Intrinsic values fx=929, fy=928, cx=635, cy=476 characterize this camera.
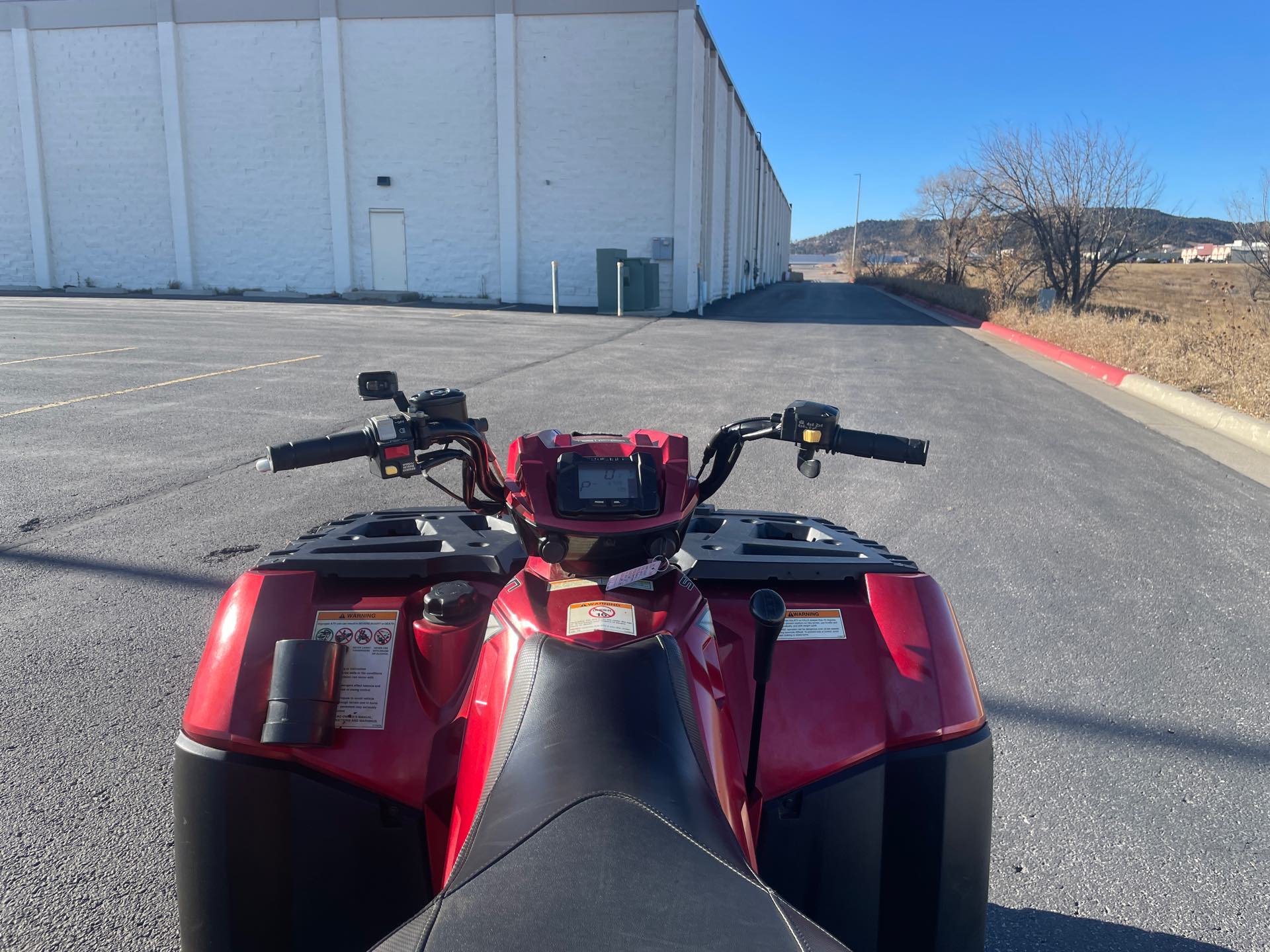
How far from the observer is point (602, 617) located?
1.62 meters

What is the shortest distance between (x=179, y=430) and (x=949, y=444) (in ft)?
22.3

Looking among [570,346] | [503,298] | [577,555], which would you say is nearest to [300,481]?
[577,555]

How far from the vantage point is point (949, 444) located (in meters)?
8.40

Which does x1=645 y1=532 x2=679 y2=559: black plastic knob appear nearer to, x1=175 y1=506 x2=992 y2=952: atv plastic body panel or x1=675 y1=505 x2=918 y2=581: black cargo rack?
x1=175 y1=506 x2=992 y2=952: atv plastic body panel

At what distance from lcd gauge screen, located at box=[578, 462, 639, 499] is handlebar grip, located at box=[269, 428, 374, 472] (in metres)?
0.49

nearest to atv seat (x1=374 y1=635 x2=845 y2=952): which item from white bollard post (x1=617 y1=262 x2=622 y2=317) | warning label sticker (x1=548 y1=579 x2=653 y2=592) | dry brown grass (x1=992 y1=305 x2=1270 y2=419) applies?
warning label sticker (x1=548 y1=579 x2=653 y2=592)

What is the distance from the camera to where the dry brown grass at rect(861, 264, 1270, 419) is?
37.1ft

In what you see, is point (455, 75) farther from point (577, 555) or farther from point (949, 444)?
point (577, 555)

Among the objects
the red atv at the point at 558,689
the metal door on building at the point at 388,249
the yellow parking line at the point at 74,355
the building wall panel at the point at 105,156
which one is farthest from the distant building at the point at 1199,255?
the red atv at the point at 558,689

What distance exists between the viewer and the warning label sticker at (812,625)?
2.07m

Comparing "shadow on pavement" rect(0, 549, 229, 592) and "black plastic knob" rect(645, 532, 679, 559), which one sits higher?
"black plastic knob" rect(645, 532, 679, 559)

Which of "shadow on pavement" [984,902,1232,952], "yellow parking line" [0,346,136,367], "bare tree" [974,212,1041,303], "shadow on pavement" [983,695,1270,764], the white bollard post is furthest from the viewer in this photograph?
"bare tree" [974,212,1041,303]

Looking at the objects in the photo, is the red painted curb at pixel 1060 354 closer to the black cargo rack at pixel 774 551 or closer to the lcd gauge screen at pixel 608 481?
the black cargo rack at pixel 774 551

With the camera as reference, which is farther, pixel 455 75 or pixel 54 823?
pixel 455 75
